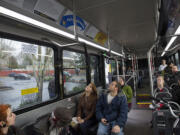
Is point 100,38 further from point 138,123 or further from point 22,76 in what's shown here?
point 22,76

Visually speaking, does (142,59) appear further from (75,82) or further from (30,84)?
(30,84)

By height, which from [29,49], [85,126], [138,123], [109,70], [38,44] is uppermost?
[38,44]

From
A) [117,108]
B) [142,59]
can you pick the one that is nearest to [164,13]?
[117,108]

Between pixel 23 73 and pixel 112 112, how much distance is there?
1722 millimetres

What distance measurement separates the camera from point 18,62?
6.59 ft

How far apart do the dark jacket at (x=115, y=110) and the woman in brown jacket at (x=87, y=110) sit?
0.74 ft

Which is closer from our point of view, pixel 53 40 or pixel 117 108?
pixel 117 108

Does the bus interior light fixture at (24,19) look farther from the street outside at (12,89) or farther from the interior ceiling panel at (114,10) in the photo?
the street outside at (12,89)

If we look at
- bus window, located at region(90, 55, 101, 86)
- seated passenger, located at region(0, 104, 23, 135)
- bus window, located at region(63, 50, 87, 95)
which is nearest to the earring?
seated passenger, located at region(0, 104, 23, 135)

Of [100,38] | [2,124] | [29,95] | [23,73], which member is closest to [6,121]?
[2,124]

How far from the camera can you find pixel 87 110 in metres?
2.66

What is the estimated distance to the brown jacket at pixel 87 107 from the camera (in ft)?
8.60

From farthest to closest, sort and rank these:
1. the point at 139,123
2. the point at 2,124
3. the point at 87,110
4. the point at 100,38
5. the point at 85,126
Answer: the point at 100,38
the point at 139,123
the point at 87,110
the point at 85,126
the point at 2,124

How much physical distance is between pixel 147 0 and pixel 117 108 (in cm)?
203
